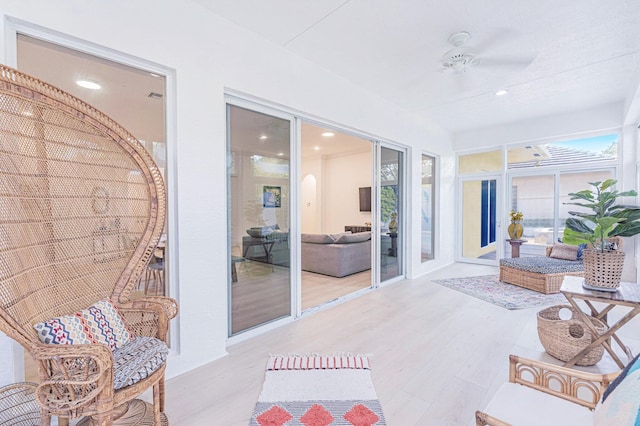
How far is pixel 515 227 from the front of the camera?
5445mm

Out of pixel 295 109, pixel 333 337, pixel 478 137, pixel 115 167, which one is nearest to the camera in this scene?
pixel 115 167

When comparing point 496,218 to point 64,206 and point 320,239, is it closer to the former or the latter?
point 320,239

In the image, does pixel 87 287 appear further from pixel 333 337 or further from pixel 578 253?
pixel 578 253

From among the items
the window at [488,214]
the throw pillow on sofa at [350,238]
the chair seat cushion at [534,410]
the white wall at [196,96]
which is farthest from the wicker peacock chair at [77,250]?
the window at [488,214]

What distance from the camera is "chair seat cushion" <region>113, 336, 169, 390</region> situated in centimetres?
129

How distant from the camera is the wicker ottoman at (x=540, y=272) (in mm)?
4094

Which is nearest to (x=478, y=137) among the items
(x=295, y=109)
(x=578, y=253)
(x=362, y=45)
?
(x=578, y=253)

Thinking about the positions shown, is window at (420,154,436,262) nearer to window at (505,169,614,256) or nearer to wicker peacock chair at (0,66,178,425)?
window at (505,169,614,256)

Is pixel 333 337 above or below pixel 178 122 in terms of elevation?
below

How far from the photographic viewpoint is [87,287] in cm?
166

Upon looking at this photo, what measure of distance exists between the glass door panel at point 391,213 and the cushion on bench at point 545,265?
1.69m

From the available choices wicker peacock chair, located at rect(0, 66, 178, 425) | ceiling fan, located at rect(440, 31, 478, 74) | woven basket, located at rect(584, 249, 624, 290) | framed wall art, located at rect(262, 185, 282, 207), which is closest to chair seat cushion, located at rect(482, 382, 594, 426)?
woven basket, located at rect(584, 249, 624, 290)

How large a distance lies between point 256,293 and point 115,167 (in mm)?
1661

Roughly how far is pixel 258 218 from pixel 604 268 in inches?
106
